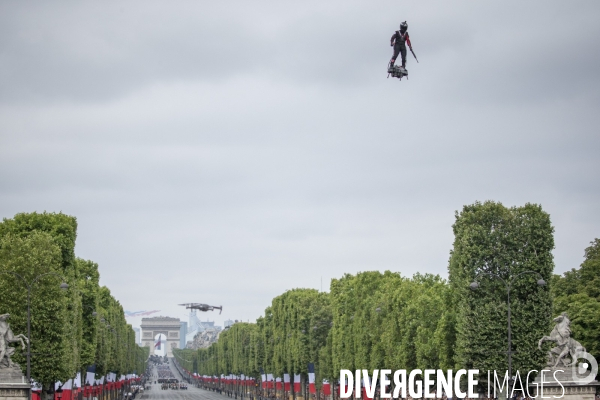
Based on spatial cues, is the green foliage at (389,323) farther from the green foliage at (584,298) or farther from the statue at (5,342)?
the statue at (5,342)

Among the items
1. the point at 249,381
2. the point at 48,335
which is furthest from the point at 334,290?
the point at 249,381

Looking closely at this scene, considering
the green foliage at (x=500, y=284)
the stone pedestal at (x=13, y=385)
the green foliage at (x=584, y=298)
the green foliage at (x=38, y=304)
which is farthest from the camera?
the green foliage at (x=584, y=298)

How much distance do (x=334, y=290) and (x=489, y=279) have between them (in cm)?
5258

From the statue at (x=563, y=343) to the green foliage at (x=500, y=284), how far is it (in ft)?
12.7

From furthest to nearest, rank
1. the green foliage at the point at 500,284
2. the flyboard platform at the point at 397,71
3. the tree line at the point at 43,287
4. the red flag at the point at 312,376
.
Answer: the red flag at the point at 312,376 → the tree line at the point at 43,287 → the green foliage at the point at 500,284 → the flyboard platform at the point at 397,71

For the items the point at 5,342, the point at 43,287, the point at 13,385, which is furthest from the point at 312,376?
the point at 13,385

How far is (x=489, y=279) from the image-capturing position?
67.4 metres

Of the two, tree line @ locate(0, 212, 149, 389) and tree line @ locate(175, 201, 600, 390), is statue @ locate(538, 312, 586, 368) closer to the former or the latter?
tree line @ locate(175, 201, 600, 390)

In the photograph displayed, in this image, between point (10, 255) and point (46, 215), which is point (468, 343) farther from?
point (46, 215)

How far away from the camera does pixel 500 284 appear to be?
220ft

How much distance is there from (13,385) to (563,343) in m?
34.3

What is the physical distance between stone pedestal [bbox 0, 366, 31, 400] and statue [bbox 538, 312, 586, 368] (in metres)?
32.4

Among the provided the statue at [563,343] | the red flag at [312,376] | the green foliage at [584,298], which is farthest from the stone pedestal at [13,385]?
the red flag at [312,376]

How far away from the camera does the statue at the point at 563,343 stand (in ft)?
202
